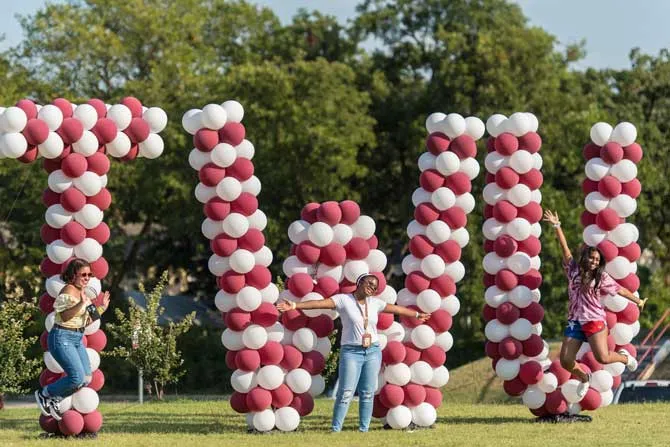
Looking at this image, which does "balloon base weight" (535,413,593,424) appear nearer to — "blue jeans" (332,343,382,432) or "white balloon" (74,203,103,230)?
"blue jeans" (332,343,382,432)

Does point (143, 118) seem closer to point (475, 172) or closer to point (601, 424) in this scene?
point (475, 172)

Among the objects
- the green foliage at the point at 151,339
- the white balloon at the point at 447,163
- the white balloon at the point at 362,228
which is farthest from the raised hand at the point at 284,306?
the green foliage at the point at 151,339

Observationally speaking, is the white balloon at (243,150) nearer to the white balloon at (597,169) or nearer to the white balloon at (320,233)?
the white balloon at (320,233)

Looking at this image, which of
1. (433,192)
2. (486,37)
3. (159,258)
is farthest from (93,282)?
(159,258)

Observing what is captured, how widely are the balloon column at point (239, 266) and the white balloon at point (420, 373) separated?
1291 millimetres

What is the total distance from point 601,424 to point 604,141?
9.62ft

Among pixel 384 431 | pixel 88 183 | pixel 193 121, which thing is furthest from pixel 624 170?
pixel 88 183

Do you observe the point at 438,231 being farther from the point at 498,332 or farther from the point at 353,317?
the point at 353,317

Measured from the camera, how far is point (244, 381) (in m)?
12.0

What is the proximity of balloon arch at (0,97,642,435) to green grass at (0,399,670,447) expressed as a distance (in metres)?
0.35

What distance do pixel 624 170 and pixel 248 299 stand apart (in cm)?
416

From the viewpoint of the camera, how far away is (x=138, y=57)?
34.1 metres

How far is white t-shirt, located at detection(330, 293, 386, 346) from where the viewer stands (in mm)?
11922

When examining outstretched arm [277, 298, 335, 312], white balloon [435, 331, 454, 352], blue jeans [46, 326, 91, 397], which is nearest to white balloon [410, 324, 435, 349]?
white balloon [435, 331, 454, 352]
